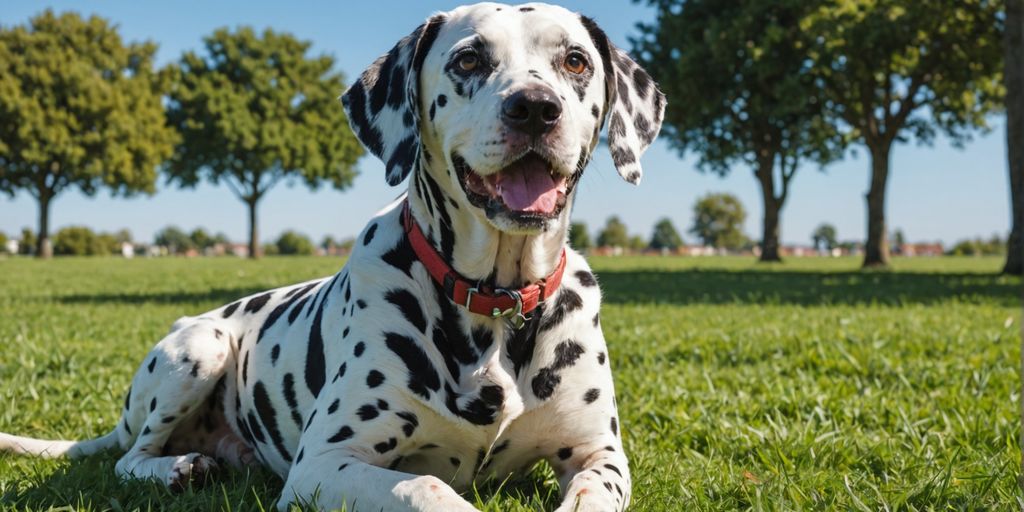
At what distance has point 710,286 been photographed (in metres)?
17.6

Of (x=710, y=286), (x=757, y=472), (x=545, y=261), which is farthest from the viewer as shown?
(x=710, y=286)

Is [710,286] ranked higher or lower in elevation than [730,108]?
lower

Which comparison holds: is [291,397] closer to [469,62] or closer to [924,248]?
[469,62]

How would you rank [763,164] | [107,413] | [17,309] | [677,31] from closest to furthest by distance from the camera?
[107,413] → [17,309] → [677,31] → [763,164]

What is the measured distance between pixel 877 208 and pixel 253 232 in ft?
116

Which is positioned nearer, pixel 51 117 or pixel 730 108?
pixel 730 108

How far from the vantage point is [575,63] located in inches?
129

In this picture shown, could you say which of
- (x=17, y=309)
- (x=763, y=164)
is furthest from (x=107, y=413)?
(x=763, y=164)

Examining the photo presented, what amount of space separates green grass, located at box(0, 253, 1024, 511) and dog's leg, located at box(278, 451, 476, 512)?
0.58 ft

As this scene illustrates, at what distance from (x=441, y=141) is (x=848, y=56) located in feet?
84.3

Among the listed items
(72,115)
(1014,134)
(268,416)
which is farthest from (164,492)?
(72,115)

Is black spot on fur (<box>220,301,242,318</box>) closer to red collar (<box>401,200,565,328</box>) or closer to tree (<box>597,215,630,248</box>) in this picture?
red collar (<box>401,200,565,328</box>)

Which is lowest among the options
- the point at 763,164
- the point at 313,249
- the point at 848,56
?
the point at 313,249

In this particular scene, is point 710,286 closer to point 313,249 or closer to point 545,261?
point 545,261
